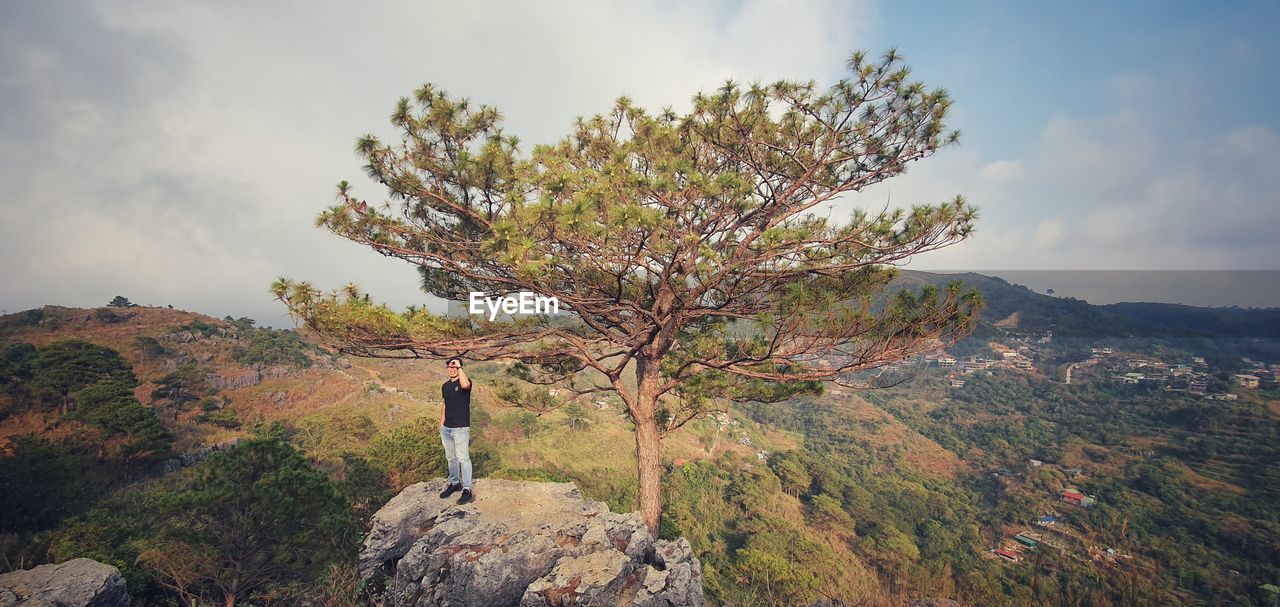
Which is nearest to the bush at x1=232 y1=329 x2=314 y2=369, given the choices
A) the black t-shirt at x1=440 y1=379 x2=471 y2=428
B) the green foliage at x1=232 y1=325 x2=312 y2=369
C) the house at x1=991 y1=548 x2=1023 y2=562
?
the green foliage at x1=232 y1=325 x2=312 y2=369

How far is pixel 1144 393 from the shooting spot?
76.7 meters

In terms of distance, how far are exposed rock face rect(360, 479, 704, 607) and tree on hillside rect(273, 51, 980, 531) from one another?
191 centimetres

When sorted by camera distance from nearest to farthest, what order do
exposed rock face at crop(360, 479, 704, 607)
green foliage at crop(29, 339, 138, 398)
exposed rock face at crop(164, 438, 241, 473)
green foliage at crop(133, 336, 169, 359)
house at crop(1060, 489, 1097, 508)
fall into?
1. exposed rock face at crop(360, 479, 704, 607)
2. exposed rock face at crop(164, 438, 241, 473)
3. green foliage at crop(29, 339, 138, 398)
4. green foliage at crop(133, 336, 169, 359)
5. house at crop(1060, 489, 1097, 508)

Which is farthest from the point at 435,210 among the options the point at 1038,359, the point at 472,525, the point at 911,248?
the point at 1038,359

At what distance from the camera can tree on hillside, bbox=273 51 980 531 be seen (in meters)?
5.57

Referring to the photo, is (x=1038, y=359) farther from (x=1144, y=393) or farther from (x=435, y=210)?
(x=435, y=210)

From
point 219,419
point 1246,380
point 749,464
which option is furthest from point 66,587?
point 1246,380

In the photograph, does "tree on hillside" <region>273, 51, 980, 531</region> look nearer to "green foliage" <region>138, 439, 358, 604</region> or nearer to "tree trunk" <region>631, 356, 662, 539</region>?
"tree trunk" <region>631, 356, 662, 539</region>

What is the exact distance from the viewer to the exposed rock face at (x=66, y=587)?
4621mm

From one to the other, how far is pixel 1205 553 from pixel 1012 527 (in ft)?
42.5

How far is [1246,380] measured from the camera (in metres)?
74.6

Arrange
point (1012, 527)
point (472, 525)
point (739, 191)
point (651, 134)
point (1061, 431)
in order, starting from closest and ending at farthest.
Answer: point (472, 525)
point (739, 191)
point (651, 134)
point (1012, 527)
point (1061, 431)

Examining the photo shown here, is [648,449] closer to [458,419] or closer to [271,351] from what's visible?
[458,419]

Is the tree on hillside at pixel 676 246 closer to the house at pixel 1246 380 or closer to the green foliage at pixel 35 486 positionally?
the green foliage at pixel 35 486
